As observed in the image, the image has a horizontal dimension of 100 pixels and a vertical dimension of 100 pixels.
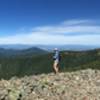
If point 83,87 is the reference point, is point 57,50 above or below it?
above

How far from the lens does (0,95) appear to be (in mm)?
23344

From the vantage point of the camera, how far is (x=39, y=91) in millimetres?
25844

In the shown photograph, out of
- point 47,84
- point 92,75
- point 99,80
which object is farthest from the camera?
point 92,75

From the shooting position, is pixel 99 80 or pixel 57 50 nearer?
pixel 99 80

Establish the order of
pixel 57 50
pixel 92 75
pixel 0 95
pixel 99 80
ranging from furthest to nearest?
pixel 57 50, pixel 92 75, pixel 99 80, pixel 0 95

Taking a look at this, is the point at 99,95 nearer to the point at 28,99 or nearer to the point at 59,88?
the point at 59,88

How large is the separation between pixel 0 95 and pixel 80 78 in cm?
1304

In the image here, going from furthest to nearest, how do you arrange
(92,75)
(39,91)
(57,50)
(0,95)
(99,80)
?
(57,50)
(92,75)
(99,80)
(39,91)
(0,95)

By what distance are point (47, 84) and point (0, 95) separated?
5.85 metres

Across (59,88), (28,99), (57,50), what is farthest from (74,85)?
(57,50)

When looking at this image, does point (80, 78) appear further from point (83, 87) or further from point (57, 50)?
point (57, 50)

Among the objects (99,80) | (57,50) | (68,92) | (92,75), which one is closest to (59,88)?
(68,92)

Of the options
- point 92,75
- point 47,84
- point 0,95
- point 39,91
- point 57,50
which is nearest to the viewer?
point 0,95

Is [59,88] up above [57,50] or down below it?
below
